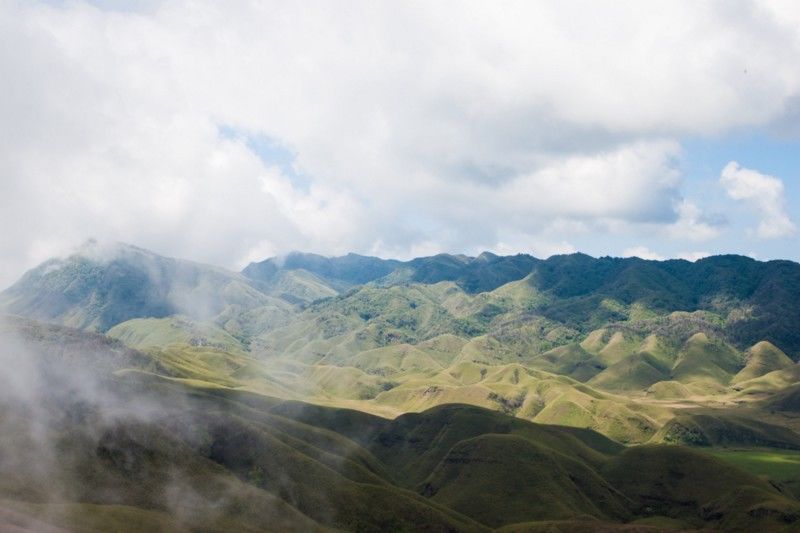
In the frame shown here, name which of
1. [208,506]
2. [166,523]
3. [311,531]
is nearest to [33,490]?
[166,523]

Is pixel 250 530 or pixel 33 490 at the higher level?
pixel 33 490

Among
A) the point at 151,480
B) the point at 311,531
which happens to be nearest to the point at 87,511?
the point at 151,480

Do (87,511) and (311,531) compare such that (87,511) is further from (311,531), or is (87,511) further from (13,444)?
(311,531)

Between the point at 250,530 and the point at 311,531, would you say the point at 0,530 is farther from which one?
the point at 311,531

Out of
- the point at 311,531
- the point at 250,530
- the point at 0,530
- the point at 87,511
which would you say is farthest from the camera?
the point at 311,531

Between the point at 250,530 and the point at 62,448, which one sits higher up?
the point at 62,448

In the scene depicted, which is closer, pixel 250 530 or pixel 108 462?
pixel 250 530

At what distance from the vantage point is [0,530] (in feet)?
445

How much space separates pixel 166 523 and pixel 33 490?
3475cm

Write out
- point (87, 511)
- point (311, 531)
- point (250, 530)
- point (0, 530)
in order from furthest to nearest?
point (311, 531) → point (250, 530) → point (87, 511) → point (0, 530)

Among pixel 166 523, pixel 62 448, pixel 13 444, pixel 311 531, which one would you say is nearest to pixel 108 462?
pixel 62 448

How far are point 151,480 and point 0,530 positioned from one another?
64.7 m

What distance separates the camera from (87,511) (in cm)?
16312

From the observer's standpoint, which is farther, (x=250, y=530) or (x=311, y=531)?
(x=311, y=531)
